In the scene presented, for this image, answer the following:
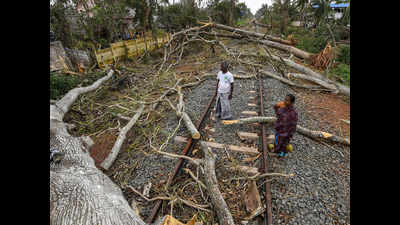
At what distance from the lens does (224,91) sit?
16.0 feet

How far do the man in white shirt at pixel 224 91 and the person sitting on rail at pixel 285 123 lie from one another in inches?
58.0

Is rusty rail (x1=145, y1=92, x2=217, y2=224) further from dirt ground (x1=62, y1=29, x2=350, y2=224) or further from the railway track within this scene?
dirt ground (x1=62, y1=29, x2=350, y2=224)

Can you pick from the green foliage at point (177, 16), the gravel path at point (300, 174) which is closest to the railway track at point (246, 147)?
the gravel path at point (300, 174)

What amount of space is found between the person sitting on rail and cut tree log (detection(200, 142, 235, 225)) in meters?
1.36

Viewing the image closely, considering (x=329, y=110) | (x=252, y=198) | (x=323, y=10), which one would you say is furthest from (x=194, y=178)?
(x=323, y=10)

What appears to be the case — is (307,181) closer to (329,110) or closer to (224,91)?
(224,91)

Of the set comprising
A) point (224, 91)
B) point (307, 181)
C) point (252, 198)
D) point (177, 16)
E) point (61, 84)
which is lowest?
point (252, 198)

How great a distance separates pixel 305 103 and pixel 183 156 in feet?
15.0

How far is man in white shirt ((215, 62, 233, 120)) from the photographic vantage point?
15.5 ft

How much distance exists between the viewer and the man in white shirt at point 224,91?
4727mm

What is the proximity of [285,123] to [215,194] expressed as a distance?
1.80 m

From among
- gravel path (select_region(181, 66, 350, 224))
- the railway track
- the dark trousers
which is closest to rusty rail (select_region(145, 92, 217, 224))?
the railway track
